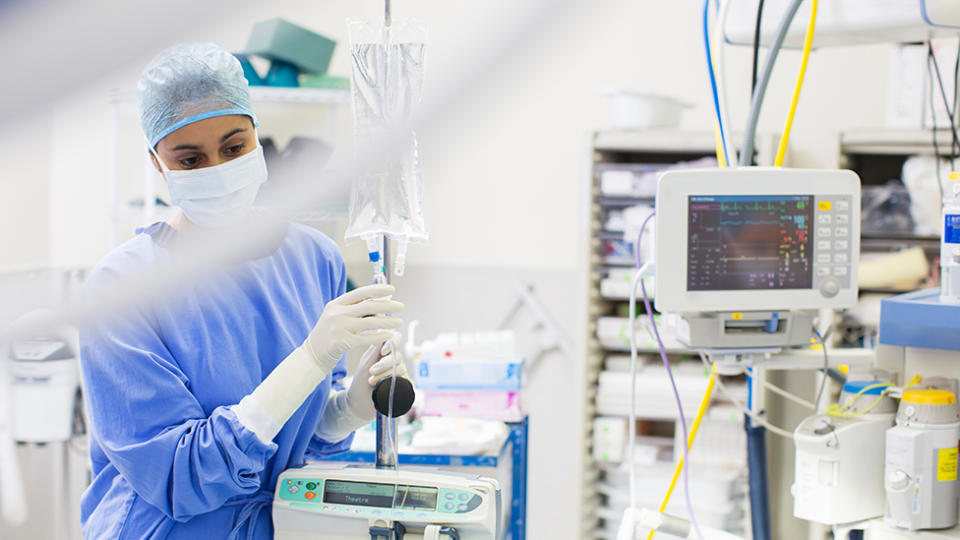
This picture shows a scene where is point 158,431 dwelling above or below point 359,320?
below

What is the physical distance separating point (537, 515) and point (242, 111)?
2807 millimetres

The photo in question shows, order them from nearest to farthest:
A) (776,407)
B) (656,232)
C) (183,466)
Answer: (183,466) → (656,232) → (776,407)

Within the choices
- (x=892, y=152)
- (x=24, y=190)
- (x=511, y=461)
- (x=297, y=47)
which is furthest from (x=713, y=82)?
(x=297, y=47)

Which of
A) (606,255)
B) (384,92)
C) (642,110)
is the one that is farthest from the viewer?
(606,255)

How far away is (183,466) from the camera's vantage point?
1150mm

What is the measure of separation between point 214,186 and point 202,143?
0.07 meters

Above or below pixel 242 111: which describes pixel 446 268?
below

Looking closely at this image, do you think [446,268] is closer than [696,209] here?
No

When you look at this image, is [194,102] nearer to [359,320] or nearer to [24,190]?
[359,320]

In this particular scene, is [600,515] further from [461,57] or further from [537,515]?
[461,57]

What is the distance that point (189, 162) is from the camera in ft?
4.08

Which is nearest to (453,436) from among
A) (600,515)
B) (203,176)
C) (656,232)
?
(656,232)

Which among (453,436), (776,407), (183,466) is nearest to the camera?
(183,466)

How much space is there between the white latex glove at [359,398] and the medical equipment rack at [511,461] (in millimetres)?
421
